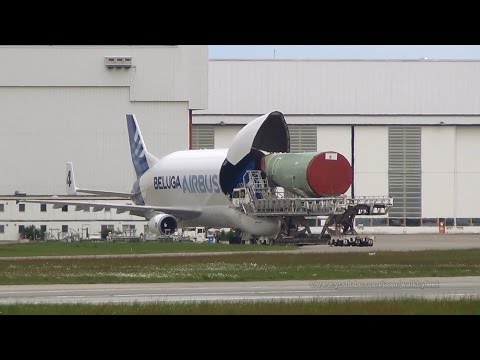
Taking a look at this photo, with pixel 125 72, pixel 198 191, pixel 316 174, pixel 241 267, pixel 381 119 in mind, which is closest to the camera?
pixel 241 267

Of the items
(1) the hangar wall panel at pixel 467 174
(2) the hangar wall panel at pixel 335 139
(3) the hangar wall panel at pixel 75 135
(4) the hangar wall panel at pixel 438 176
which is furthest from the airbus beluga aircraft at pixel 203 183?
(1) the hangar wall panel at pixel 467 174

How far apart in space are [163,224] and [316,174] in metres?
12.7

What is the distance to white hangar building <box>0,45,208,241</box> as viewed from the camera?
9019cm

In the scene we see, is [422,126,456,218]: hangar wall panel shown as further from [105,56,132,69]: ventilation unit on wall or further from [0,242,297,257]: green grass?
[0,242,297,257]: green grass

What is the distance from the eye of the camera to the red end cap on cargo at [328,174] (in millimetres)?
58094

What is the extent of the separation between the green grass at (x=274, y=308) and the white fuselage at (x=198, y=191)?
38.3 metres

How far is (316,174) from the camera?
190 feet

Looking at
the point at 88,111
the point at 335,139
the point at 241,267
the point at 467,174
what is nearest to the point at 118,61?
the point at 88,111

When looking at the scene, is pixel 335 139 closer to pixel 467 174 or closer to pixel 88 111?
pixel 467 174

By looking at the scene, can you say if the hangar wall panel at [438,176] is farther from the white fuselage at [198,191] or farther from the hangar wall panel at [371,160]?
the white fuselage at [198,191]

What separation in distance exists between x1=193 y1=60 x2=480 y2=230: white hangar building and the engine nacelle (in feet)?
97.1
